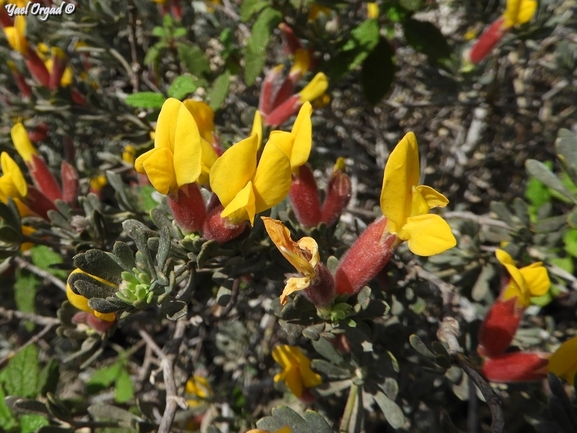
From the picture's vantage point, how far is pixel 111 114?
168cm

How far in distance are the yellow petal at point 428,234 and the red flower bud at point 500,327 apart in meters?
0.48

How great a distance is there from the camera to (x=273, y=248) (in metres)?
1.06

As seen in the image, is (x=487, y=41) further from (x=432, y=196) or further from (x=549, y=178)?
(x=432, y=196)

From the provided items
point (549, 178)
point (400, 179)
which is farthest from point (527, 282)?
point (400, 179)

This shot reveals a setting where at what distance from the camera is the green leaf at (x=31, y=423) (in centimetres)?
125

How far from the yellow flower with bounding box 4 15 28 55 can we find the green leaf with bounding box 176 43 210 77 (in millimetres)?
576

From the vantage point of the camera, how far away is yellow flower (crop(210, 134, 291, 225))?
79cm

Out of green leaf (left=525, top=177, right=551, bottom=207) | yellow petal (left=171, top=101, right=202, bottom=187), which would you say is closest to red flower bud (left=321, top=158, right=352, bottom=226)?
yellow petal (left=171, top=101, right=202, bottom=187)

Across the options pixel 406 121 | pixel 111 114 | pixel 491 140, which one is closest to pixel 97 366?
pixel 111 114

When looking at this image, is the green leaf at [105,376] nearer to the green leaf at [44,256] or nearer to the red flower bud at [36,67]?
the green leaf at [44,256]

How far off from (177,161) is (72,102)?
1.05 metres

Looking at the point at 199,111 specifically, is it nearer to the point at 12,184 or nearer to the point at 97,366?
the point at 12,184

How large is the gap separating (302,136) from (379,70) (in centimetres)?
77

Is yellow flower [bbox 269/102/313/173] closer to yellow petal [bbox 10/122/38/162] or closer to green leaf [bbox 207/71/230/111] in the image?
green leaf [bbox 207/71/230/111]
